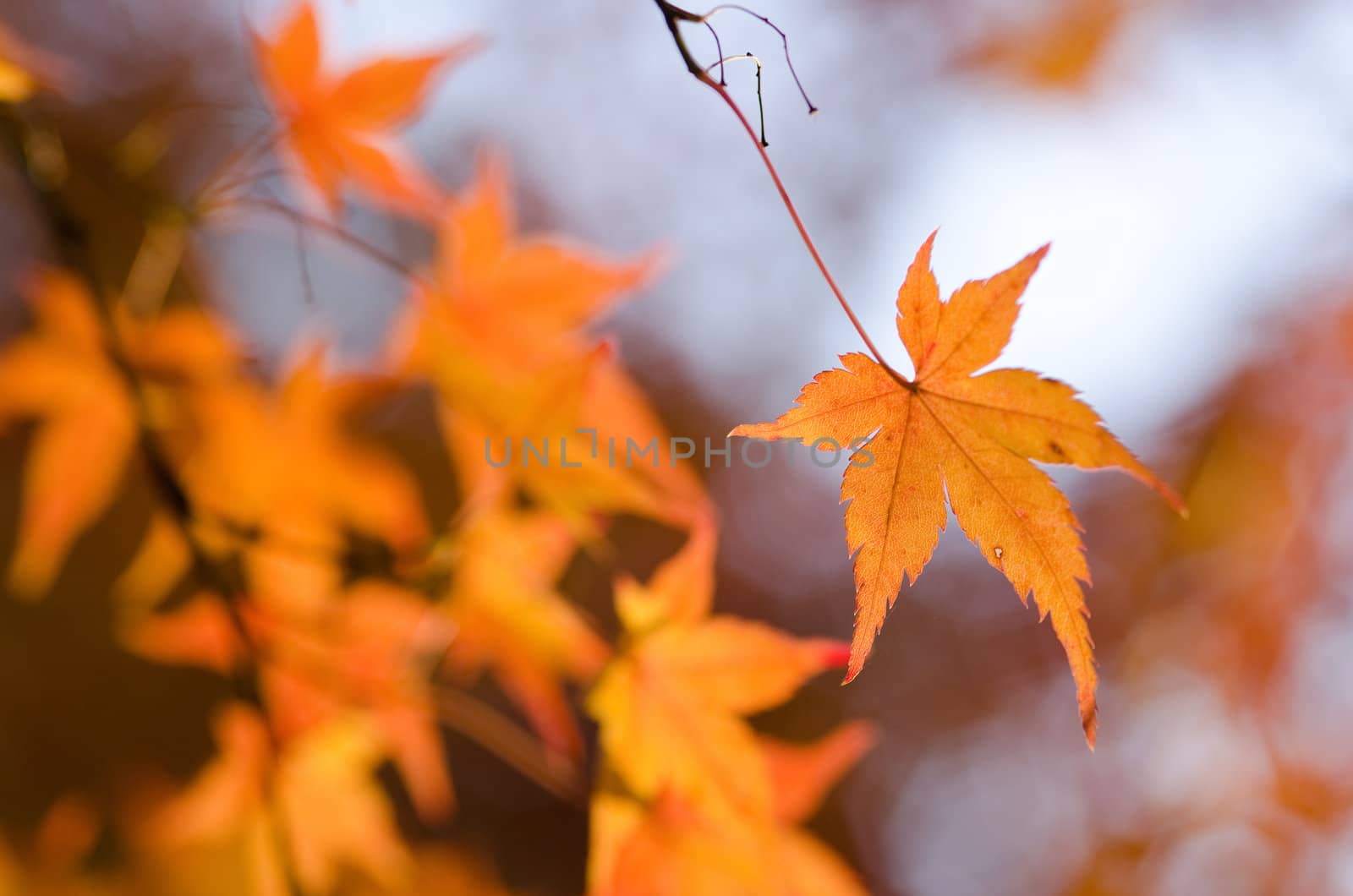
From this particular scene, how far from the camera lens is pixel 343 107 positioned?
0.68m

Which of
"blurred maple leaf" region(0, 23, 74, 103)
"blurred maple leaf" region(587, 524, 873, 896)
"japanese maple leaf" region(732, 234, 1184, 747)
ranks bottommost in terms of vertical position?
"blurred maple leaf" region(587, 524, 873, 896)

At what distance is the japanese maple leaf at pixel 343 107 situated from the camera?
2.17ft

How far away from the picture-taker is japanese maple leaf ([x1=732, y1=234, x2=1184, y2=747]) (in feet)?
1.15

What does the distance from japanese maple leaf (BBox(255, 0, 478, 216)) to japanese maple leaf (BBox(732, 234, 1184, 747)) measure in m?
0.44

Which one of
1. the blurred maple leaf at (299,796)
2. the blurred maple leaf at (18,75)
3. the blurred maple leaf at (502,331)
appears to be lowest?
the blurred maple leaf at (299,796)

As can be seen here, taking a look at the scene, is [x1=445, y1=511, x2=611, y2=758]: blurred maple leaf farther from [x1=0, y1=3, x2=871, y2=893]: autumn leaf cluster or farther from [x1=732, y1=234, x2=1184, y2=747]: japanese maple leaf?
[x1=732, y1=234, x2=1184, y2=747]: japanese maple leaf

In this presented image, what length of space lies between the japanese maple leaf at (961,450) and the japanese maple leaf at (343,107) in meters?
0.44

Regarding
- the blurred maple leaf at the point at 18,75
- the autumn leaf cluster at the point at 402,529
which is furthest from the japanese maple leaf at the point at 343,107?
the blurred maple leaf at the point at 18,75

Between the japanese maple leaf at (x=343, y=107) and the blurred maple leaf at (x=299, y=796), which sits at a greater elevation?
the japanese maple leaf at (x=343, y=107)

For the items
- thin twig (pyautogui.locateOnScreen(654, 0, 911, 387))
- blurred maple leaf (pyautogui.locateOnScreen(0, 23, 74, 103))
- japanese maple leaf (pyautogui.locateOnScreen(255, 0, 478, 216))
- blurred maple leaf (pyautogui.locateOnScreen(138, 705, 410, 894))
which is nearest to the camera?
thin twig (pyautogui.locateOnScreen(654, 0, 911, 387))

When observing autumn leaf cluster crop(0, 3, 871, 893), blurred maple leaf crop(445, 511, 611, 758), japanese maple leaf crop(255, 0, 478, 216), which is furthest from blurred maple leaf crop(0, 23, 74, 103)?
blurred maple leaf crop(445, 511, 611, 758)

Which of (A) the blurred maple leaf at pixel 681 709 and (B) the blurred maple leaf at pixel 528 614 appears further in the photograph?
(B) the blurred maple leaf at pixel 528 614

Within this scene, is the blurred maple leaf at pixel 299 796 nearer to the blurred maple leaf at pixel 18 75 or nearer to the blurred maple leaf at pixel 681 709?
the blurred maple leaf at pixel 681 709

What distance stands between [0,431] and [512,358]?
1774mm
